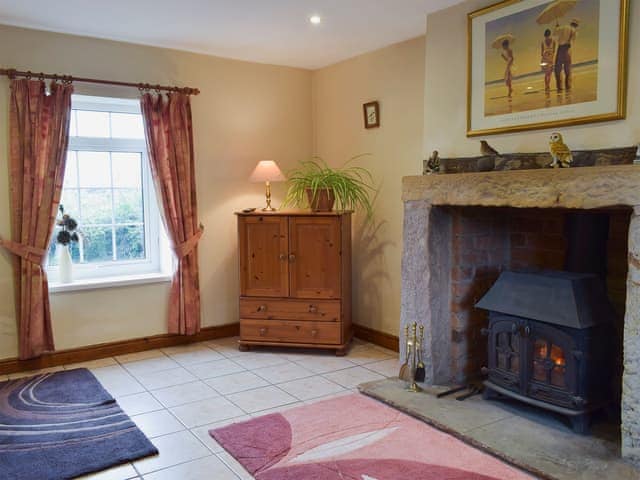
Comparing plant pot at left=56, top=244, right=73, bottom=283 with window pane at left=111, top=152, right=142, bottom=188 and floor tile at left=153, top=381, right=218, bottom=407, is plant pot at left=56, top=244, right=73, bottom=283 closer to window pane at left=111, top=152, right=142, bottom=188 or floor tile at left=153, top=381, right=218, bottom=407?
window pane at left=111, top=152, right=142, bottom=188

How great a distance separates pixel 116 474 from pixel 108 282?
187 centimetres

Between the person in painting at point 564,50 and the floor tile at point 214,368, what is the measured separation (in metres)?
2.57

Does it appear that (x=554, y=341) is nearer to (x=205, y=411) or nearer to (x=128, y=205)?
(x=205, y=411)

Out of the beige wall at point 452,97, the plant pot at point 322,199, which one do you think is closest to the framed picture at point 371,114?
the plant pot at point 322,199

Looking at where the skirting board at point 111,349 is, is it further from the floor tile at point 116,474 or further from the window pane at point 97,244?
the floor tile at point 116,474

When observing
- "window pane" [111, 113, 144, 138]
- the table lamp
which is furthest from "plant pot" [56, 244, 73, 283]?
the table lamp

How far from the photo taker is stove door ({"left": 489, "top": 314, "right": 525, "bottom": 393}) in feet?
9.13

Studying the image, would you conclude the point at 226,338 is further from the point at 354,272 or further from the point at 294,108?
the point at 294,108

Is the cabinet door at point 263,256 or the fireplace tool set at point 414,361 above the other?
the cabinet door at point 263,256

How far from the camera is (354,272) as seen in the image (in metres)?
4.54

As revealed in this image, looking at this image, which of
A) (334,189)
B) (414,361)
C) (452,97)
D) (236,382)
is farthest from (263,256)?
(452,97)

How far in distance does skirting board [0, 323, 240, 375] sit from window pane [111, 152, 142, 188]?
3.90 ft

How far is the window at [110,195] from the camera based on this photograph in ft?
13.1

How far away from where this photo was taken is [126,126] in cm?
418
